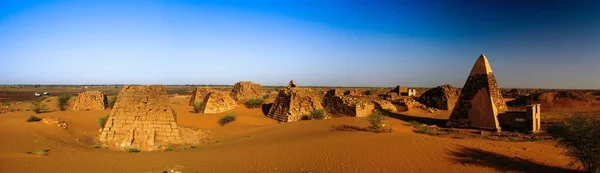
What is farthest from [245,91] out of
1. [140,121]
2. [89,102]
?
[140,121]

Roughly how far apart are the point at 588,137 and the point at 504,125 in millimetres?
7111

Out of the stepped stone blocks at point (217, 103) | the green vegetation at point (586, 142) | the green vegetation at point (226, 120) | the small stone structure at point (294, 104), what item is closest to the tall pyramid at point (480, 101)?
the green vegetation at point (586, 142)

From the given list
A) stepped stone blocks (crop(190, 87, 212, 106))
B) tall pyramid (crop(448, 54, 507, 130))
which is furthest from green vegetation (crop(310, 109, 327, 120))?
stepped stone blocks (crop(190, 87, 212, 106))

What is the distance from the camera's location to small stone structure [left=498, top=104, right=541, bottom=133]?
44.4 ft

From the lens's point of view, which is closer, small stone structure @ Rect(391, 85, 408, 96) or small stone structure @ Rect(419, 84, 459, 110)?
small stone structure @ Rect(419, 84, 459, 110)

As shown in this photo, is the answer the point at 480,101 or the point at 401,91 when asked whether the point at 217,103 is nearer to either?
the point at 480,101

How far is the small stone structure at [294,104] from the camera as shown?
18.2 metres

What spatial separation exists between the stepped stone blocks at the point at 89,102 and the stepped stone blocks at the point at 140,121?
13278 mm

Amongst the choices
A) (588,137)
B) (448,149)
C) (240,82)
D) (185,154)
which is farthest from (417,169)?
(240,82)

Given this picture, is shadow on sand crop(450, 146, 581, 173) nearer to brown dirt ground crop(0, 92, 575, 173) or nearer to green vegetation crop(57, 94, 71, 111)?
brown dirt ground crop(0, 92, 575, 173)

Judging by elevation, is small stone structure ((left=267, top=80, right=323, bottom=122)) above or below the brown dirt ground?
above

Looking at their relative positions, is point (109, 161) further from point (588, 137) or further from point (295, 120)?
point (588, 137)

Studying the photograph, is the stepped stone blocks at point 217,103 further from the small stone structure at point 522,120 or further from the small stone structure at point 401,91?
the small stone structure at point 401,91

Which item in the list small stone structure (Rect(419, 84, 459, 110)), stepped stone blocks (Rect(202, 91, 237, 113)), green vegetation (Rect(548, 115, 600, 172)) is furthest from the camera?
small stone structure (Rect(419, 84, 459, 110))
